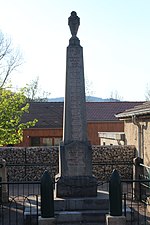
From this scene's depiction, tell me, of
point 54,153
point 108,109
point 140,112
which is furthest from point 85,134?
point 108,109

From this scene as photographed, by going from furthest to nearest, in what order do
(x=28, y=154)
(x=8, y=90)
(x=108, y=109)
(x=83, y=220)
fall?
(x=108, y=109) < (x=8, y=90) < (x=28, y=154) < (x=83, y=220)

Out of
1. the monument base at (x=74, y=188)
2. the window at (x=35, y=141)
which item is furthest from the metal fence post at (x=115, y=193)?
the window at (x=35, y=141)

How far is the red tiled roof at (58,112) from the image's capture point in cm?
3166

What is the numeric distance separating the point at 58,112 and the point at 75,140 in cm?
2380

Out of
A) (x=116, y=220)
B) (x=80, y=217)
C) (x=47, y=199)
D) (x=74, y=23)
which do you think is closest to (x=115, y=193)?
(x=116, y=220)

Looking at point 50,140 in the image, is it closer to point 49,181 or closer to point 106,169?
point 106,169

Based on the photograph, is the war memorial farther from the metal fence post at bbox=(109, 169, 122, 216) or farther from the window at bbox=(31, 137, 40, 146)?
the window at bbox=(31, 137, 40, 146)

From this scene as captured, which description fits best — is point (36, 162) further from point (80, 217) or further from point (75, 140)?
point (80, 217)

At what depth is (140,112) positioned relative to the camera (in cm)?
1639

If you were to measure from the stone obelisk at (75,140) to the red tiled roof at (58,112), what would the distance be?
2069 cm

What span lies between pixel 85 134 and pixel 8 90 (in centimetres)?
1386

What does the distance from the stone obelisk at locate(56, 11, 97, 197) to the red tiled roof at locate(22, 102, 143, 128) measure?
67.9 feet

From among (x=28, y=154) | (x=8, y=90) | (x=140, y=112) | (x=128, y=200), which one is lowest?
(x=128, y=200)

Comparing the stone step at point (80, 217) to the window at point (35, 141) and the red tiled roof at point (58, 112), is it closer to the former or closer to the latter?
the window at point (35, 141)
